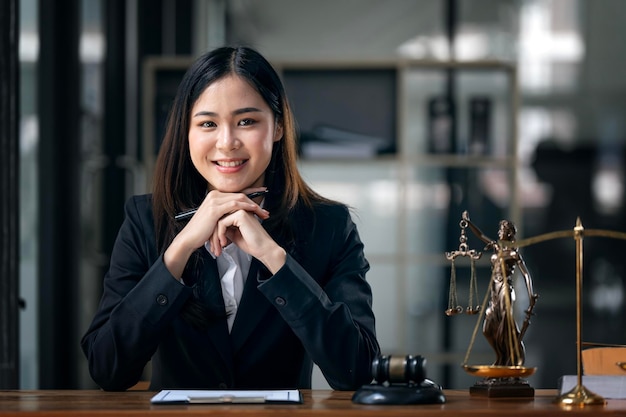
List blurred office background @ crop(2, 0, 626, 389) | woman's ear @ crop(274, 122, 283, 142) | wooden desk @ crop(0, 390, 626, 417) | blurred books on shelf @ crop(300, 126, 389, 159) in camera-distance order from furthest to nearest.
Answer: blurred books on shelf @ crop(300, 126, 389, 159) → blurred office background @ crop(2, 0, 626, 389) → woman's ear @ crop(274, 122, 283, 142) → wooden desk @ crop(0, 390, 626, 417)

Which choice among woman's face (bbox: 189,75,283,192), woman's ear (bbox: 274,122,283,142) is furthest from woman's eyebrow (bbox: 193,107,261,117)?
woman's ear (bbox: 274,122,283,142)

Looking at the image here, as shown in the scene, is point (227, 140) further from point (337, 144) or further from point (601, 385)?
point (337, 144)

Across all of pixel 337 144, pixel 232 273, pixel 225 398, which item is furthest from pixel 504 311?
pixel 337 144

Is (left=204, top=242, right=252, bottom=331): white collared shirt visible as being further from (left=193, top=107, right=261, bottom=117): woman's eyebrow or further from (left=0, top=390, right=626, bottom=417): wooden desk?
(left=0, top=390, right=626, bottom=417): wooden desk

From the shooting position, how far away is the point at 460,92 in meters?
5.98

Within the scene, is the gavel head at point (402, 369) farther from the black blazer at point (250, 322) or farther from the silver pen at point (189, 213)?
the silver pen at point (189, 213)

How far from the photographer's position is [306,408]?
172 centimetres

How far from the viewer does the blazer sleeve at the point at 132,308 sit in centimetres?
211

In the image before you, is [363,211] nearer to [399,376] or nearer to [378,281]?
[378,281]

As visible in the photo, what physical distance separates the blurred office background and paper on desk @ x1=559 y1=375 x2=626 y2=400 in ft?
10.5

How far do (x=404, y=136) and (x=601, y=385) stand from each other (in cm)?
376

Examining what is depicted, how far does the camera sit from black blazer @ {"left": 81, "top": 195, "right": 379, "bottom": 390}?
211 cm

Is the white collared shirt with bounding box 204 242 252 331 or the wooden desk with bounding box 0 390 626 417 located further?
the white collared shirt with bounding box 204 242 252 331

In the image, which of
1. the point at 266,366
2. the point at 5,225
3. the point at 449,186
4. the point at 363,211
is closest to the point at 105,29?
the point at 363,211
